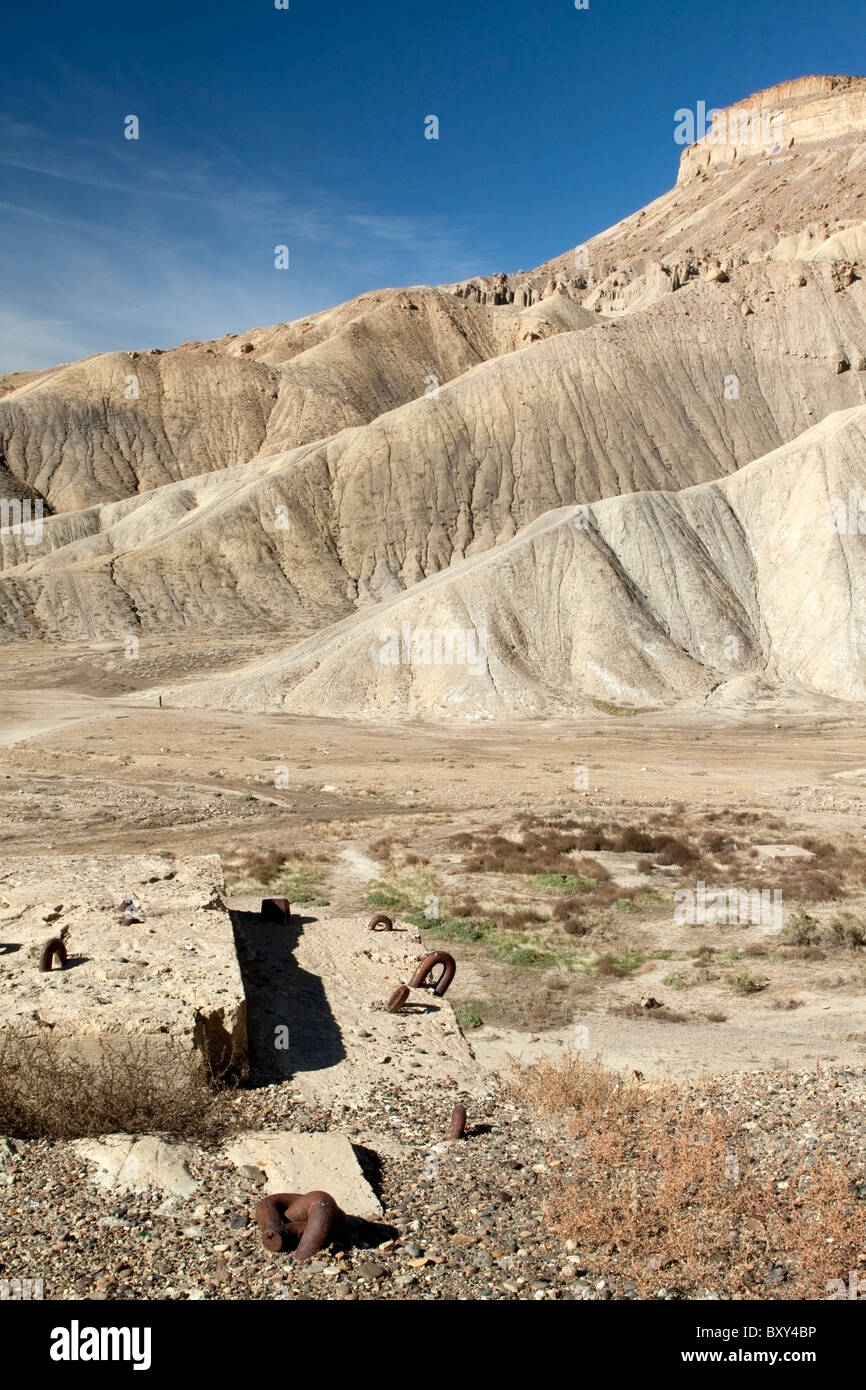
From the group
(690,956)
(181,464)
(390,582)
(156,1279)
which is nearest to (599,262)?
(181,464)

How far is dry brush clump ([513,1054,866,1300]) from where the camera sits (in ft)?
18.0

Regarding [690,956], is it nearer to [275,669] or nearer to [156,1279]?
[156,1279]

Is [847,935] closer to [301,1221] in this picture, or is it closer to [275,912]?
[275,912]

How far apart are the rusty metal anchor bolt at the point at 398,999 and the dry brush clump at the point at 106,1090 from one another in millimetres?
2906

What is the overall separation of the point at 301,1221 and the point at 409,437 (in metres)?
76.4

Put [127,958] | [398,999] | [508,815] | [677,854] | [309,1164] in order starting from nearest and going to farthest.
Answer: [309,1164]
[127,958]
[398,999]
[677,854]
[508,815]

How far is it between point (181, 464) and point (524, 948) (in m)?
91.3

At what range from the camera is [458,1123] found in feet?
24.7

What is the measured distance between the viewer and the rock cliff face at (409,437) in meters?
65.6

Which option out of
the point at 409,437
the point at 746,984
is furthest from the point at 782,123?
the point at 746,984

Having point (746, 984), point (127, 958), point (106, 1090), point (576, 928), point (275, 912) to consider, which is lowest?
point (746, 984)

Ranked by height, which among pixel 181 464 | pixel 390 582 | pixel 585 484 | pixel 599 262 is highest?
pixel 599 262

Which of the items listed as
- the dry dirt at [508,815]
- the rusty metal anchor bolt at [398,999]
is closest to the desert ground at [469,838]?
the rusty metal anchor bolt at [398,999]

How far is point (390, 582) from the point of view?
71.4m
